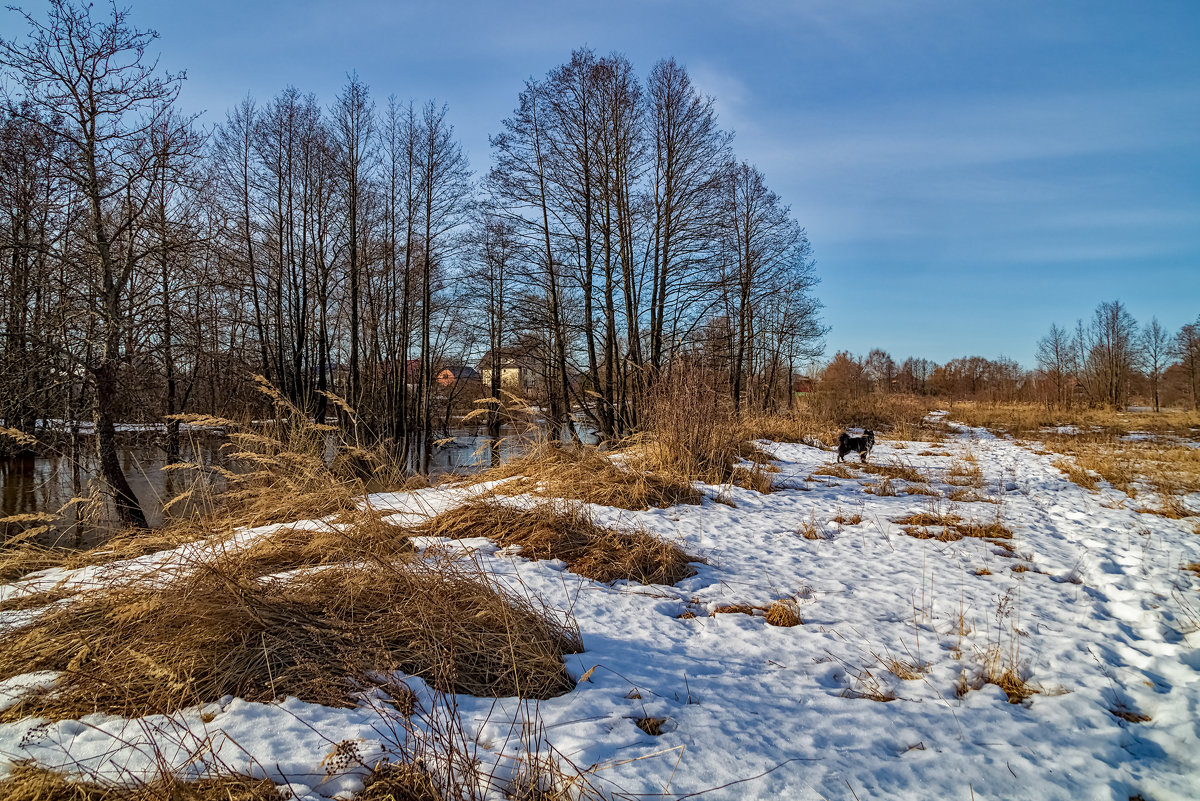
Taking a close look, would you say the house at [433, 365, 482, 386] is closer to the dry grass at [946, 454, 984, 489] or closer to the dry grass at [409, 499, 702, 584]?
the dry grass at [946, 454, 984, 489]

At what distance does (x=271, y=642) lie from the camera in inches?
81.3

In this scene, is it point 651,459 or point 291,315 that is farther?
point 291,315

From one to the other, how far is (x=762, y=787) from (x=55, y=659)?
2722 mm

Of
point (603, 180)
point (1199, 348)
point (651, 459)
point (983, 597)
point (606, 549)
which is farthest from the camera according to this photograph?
point (1199, 348)

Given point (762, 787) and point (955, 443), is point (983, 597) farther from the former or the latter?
point (955, 443)

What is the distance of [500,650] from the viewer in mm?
2133

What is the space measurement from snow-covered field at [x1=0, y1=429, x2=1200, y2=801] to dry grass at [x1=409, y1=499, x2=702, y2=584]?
0.61 feet

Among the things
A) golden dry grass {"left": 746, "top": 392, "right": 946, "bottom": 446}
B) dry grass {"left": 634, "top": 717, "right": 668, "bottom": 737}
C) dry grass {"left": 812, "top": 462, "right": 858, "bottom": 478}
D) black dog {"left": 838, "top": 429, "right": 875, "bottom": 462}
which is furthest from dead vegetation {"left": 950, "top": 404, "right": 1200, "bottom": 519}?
dry grass {"left": 634, "top": 717, "right": 668, "bottom": 737}

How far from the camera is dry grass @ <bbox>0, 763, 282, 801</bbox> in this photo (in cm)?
136

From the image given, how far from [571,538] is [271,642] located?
235 centimetres

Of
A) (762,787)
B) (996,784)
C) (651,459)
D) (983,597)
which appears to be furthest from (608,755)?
(651,459)

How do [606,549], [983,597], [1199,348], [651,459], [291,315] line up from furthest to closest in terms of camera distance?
[1199,348] < [291,315] < [651,459] < [606,549] < [983,597]

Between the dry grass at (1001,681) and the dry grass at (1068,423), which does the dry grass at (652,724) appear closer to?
the dry grass at (1001,681)

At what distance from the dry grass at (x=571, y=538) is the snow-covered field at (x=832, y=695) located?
0.19 m
